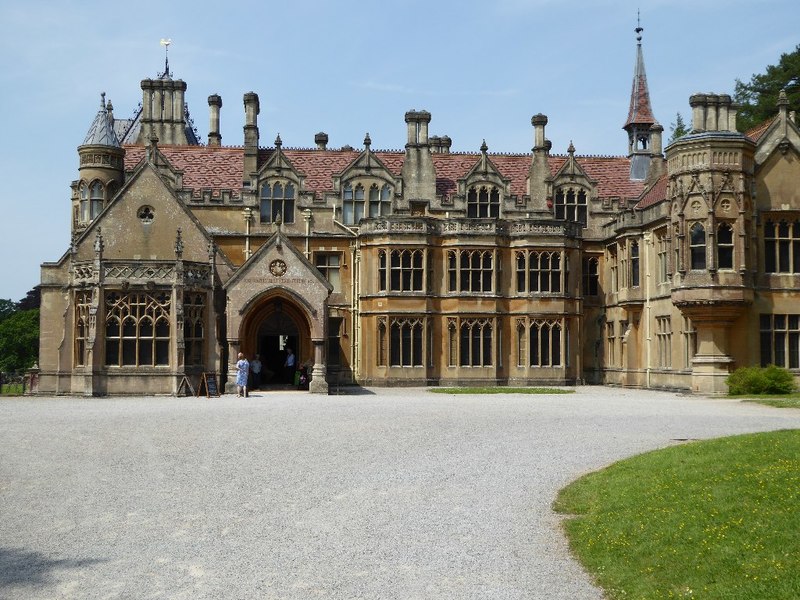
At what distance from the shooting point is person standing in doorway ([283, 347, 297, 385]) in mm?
38856

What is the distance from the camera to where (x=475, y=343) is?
41750 mm

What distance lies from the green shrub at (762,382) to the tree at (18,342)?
64362mm

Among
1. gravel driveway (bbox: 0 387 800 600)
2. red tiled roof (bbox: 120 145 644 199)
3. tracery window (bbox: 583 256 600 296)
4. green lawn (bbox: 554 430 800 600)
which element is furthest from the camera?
red tiled roof (bbox: 120 145 644 199)

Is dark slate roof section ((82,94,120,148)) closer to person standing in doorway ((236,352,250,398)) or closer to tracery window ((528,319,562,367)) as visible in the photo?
person standing in doorway ((236,352,250,398))

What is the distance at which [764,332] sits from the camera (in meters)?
35.7

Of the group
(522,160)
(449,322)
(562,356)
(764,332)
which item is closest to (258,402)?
(449,322)

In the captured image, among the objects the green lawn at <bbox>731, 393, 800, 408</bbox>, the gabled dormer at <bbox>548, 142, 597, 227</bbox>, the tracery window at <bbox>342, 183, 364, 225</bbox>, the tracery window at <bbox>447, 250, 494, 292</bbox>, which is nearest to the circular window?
the tracery window at <bbox>342, 183, 364, 225</bbox>

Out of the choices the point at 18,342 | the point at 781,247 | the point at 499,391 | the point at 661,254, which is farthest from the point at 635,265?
the point at 18,342

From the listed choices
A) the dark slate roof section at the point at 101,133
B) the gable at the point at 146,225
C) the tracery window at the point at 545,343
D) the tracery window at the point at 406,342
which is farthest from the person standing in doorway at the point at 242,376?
the dark slate roof section at the point at 101,133

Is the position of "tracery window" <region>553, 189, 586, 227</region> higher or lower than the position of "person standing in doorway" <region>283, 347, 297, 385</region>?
higher

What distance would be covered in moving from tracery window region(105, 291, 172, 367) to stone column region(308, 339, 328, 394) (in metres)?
5.45

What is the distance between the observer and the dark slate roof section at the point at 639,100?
166ft

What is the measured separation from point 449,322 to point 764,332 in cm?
1318

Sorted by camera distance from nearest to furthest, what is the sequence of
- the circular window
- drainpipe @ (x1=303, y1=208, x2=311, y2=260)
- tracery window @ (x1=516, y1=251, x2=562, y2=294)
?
the circular window, tracery window @ (x1=516, y1=251, x2=562, y2=294), drainpipe @ (x1=303, y1=208, x2=311, y2=260)
